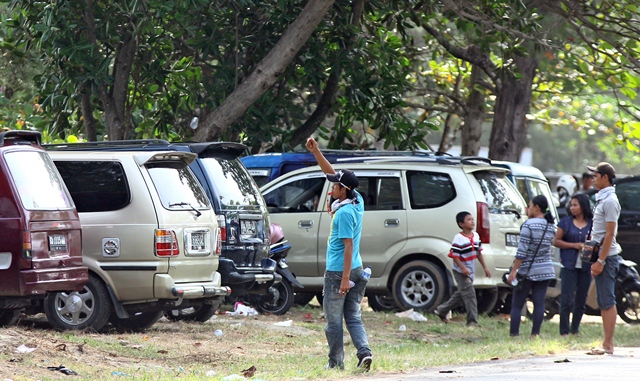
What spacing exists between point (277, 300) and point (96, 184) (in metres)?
3.68

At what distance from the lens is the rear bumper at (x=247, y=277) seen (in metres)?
11.2

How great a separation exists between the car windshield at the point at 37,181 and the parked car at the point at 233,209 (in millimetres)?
1805

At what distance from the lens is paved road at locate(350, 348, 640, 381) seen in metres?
8.37

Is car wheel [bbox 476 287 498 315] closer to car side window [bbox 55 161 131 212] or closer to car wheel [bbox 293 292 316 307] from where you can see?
car wheel [bbox 293 292 316 307]

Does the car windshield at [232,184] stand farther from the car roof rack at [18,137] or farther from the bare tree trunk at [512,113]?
the bare tree trunk at [512,113]

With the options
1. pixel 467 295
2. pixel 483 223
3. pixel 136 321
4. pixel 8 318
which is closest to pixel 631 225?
pixel 483 223

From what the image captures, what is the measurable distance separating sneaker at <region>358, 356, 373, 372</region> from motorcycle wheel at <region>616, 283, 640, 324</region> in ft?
21.6

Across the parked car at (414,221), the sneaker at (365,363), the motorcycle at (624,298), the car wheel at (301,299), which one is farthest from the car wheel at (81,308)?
the motorcycle at (624,298)

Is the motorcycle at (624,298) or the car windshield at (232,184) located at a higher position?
the car windshield at (232,184)

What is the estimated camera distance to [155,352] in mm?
9445

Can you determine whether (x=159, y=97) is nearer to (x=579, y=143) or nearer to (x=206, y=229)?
(x=206, y=229)

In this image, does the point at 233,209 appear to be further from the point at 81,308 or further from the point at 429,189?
the point at 429,189

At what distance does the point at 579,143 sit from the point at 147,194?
54875 millimetres

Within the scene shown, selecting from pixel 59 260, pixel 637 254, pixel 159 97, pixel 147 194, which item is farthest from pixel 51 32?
pixel 637 254
